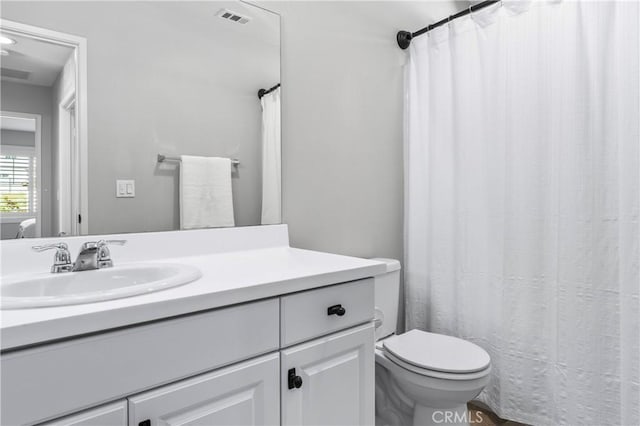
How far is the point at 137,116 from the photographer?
1.28 meters

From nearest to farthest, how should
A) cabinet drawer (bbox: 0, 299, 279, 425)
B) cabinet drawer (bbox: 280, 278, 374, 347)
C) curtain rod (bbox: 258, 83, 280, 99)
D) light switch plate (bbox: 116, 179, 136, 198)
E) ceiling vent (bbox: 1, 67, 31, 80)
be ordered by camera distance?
cabinet drawer (bbox: 0, 299, 279, 425)
cabinet drawer (bbox: 280, 278, 374, 347)
ceiling vent (bbox: 1, 67, 31, 80)
light switch plate (bbox: 116, 179, 136, 198)
curtain rod (bbox: 258, 83, 280, 99)

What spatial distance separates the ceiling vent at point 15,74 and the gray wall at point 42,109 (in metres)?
0.02

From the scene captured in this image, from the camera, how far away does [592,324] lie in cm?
145

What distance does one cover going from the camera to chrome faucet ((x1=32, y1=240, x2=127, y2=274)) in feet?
3.43

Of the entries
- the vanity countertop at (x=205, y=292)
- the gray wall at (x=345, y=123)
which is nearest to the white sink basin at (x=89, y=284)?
the vanity countertop at (x=205, y=292)

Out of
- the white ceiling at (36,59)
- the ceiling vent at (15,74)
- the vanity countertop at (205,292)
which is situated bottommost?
the vanity countertop at (205,292)

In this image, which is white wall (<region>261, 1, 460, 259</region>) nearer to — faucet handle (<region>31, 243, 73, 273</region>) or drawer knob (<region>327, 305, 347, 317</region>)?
drawer knob (<region>327, 305, 347, 317</region>)

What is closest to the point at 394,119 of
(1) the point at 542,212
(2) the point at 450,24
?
(2) the point at 450,24

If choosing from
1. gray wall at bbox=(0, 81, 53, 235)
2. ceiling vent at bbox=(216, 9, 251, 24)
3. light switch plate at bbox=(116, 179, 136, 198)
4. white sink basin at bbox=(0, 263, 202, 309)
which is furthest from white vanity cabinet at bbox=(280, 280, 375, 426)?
ceiling vent at bbox=(216, 9, 251, 24)

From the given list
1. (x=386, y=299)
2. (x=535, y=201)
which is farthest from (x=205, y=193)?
(x=535, y=201)

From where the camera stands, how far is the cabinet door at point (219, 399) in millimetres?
766

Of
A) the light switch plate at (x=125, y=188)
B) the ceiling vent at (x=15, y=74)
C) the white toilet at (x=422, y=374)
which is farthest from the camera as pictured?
the white toilet at (x=422, y=374)

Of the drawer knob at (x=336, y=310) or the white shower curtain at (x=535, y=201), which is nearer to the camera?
the drawer knob at (x=336, y=310)

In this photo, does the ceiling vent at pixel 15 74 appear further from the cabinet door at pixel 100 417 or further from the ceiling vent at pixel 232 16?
the cabinet door at pixel 100 417
